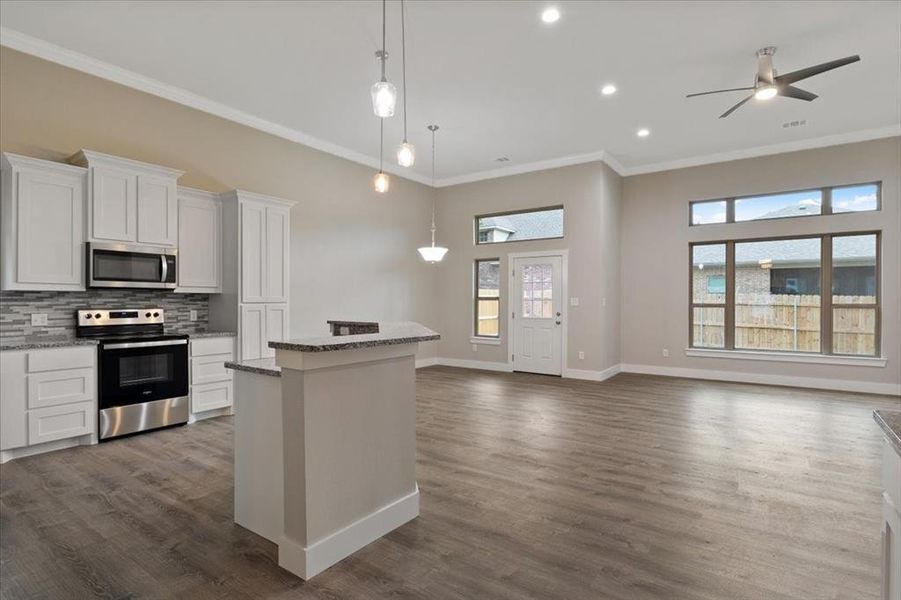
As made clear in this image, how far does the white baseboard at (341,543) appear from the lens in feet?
6.91

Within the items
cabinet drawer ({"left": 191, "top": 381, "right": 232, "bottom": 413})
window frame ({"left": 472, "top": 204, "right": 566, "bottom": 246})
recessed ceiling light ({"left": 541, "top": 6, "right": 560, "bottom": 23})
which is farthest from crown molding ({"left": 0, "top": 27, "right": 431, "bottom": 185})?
recessed ceiling light ({"left": 541, "top": 6, "right": 560, "bottom": 23})

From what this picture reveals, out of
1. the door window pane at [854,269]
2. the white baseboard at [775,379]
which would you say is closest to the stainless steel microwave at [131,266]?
the white baseboard at [775,379]

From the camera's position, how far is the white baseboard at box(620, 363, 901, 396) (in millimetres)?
6234

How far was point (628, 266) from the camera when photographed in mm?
8070

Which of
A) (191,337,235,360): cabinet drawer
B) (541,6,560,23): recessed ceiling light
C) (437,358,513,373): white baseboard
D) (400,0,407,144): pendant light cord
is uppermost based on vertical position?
(400,0,407,144): pendant light cord

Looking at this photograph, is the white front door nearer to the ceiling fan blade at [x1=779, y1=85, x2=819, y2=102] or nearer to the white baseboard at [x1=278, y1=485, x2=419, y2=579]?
the ceiling fan blade at [x1=779, y1=85, x2=819, y2=102]

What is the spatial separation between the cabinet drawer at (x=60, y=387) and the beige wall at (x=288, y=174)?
6.35ft

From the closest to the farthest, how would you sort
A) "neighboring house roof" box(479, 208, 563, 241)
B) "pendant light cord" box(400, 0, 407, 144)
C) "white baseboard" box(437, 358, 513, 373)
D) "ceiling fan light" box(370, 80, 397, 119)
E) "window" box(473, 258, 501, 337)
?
"ceiling fan light" box(370, 80, 397, 119), "pendant light cord" box(400, 0, 407, 144), "neighboring house roof" box(479, 208, 563, 241), "white baseboard" box(437, 358, 513, 373), "window" box(473, 258, 501, 337)

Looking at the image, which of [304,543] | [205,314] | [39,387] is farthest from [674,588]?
[205,314]

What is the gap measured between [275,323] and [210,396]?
1027 mm

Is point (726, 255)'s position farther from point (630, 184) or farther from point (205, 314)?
point (205, 314)

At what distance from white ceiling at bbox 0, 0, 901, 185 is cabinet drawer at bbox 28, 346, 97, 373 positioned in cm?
263

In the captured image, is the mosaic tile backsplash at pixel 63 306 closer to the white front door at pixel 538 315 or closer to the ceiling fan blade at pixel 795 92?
the white front door at pixel 538 315

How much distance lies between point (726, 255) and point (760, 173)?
4.19 ft
